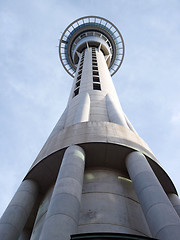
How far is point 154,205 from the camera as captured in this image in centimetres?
990

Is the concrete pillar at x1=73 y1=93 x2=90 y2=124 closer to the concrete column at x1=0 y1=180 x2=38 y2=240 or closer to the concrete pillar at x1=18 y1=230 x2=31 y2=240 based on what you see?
the concrete column at x1=0 y1=180 x2=38 y2=240

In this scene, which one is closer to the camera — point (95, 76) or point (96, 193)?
point (96, 193)

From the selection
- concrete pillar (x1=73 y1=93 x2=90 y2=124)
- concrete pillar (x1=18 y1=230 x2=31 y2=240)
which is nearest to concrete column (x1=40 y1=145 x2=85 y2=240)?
concrete pillar (x1=73 y1=93 x2=90 y2=124)

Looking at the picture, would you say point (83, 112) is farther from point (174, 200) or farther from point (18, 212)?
point (174, 200)

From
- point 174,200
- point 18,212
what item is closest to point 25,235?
point 18,212

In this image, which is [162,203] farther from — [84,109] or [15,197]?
[84,109]

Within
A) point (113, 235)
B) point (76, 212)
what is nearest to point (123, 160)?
point (76, 212)

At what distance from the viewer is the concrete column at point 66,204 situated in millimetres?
8359

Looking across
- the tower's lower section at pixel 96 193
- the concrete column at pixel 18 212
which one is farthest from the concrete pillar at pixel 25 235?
the concrete column at pixel 18 212

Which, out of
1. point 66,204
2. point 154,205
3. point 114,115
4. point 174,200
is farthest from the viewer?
point 114,115

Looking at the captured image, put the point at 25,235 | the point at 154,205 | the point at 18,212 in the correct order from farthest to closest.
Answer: the point at 25,235
the point at 18,212
the point at 154,205

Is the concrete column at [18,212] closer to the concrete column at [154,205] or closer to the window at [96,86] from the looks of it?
the concrete column at [154,205]

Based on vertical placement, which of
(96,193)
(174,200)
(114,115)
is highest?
(114,115)

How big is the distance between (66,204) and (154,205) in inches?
153
